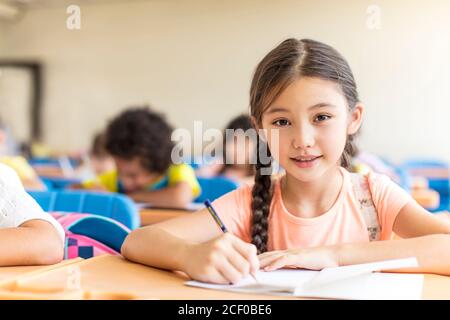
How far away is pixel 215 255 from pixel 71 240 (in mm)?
470

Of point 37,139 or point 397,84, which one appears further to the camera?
point 37,139

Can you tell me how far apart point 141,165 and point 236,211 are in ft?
5.63

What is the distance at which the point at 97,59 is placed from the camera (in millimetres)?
8531

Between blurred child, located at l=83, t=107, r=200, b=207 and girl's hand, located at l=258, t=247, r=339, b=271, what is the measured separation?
6.06 ft

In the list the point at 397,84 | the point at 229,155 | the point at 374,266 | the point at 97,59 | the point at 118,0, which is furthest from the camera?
the point at 97,59

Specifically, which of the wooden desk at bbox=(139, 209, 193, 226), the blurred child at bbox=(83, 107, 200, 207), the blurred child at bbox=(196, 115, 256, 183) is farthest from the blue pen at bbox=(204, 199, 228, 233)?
the blurred child at bbox=(196, 115, 256, 183)

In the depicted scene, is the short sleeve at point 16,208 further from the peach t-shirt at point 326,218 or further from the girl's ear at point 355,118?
the girl's ear at point 355,118

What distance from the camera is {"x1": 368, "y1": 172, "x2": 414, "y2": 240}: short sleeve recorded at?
1.15m

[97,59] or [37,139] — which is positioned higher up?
[97,59]

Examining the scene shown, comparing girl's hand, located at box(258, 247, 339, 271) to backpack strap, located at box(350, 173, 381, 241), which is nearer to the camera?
girl's hand, located at box(258, 247, 339, 271)

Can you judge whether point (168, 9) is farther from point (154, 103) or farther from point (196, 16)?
point (154, 103)

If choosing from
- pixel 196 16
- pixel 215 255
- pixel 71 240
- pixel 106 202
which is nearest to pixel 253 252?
pixel 215 255

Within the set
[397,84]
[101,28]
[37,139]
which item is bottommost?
[37,139]

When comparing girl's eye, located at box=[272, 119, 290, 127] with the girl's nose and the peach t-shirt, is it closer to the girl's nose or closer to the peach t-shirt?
the girl's nose
